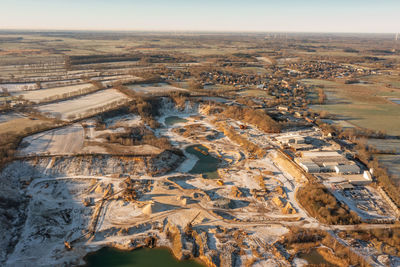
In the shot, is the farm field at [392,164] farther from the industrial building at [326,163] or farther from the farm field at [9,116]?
the farm field at [9,116]

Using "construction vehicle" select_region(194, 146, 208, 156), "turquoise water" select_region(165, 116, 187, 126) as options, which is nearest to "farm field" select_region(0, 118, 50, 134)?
"turquoise water" select_region(165, 116, 187, 126)

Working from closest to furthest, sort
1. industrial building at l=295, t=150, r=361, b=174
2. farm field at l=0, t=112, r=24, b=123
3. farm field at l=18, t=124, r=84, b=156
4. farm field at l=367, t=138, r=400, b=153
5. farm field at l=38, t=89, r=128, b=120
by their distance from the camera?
industrial building at l=295, t=150, r=361, b=174 → farm field at l=18, t=124, r=84, b=156 → farm field at l=367, t=138, r=400, b=153 → farm field at l=0, t=112, r=24, b=123 → farm field at l=38, t=89, r=128, b=120

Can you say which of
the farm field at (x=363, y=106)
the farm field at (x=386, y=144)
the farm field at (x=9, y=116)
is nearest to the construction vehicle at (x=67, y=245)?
the farm field at (x=9, y=116)

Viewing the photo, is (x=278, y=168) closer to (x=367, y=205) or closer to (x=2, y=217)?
(x=367, y=205)

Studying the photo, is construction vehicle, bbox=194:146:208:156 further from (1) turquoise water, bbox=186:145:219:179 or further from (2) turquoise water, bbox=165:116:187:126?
(2) turquoise water, bbox=165:116:187:126

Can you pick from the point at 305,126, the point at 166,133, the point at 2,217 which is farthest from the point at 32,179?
the point at 305,126

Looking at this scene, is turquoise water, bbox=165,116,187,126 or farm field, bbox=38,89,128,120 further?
turquoise water, bbox=165,116,187,126
